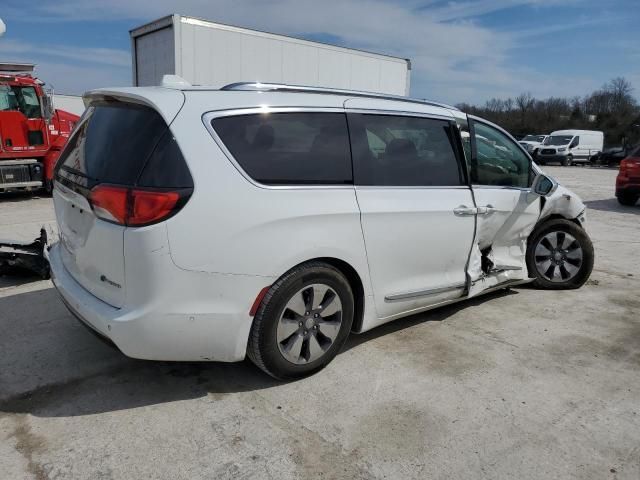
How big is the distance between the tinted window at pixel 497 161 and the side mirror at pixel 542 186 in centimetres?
8

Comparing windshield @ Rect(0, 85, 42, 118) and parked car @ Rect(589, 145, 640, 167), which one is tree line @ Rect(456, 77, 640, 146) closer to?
parked car @ Rect(589, 145, 640, 167)

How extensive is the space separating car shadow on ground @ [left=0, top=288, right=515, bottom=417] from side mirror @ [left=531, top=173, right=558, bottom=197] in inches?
75.4

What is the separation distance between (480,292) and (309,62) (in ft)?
30.6

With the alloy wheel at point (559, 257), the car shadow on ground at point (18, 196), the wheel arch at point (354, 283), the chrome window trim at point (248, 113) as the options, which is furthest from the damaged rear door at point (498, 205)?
the car shadow on ground at point (18, 196)

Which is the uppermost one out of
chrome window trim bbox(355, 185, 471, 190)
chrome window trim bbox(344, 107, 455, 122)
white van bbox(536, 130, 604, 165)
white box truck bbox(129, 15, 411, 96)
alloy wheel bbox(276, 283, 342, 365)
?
white box truck bbox(129, 15, 411, 96)

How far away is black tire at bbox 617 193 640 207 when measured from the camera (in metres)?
12.9

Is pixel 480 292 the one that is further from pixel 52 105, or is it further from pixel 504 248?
pixel 52 105

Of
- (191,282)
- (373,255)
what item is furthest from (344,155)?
(191,282)

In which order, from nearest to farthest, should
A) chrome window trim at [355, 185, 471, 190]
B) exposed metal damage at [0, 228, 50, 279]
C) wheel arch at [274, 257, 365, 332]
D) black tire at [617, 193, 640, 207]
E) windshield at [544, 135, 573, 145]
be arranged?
wheel arch at [274, 257, 365, 332] < chrome window trim at [355, 185, 471, 190] < exposed metal damage at [0, 228, 50, 279] < black tire at [617, 193, 640, 207] < windshield at [544, 135, 573, 145]

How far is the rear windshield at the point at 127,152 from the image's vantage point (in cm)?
275

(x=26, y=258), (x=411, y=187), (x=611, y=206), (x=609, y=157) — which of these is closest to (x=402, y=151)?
(x=411, y=187)

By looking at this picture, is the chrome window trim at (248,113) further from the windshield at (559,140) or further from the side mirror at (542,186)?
the windshield at (559,140)

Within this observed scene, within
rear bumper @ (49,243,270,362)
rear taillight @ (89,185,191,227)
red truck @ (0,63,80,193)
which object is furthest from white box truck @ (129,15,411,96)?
rear bumper @ (49,243,270,362)

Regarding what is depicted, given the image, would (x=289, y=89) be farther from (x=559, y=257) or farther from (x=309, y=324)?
(x=559, y=257)
